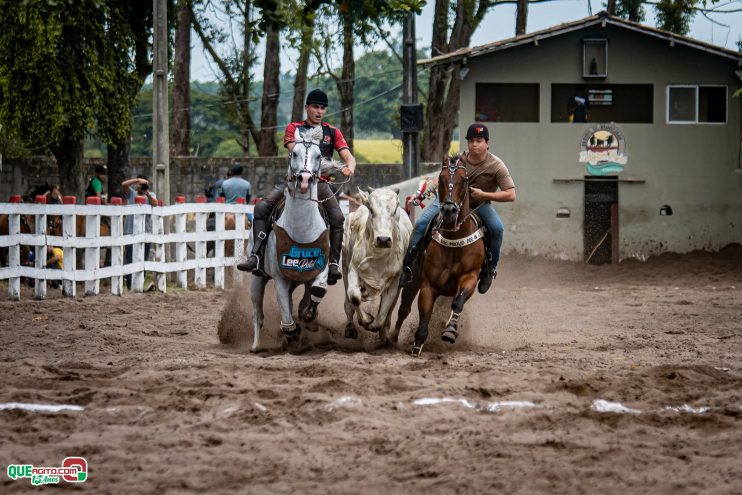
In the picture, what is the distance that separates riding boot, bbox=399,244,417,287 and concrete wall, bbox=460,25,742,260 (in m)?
14.8

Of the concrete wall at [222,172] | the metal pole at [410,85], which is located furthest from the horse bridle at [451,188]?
the concrete wall at [222,172]

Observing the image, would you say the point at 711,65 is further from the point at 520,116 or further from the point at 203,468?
the point at 203,468

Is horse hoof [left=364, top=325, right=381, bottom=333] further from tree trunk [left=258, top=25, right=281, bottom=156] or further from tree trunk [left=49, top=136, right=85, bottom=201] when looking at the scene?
tree trunk [left=258, top=25, right=281, bottom=156]

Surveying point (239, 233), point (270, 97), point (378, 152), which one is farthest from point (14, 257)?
point (378, 152)

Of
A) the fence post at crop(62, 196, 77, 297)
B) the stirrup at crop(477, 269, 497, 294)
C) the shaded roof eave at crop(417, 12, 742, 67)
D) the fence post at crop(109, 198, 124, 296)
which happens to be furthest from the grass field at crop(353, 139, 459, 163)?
the stirrup at crop(477, 269, 497, 294)

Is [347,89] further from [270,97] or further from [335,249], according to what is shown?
[335,249]

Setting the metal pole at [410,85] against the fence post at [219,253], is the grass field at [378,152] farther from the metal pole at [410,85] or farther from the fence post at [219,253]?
the fence post at [219,253]

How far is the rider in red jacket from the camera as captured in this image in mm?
10693

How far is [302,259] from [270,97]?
29953 mm

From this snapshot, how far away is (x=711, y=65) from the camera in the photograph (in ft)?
Result: 83.9

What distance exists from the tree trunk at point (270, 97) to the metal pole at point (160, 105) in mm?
20513

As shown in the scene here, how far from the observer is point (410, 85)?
83.6ft

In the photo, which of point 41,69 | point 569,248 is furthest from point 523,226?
point 41,69

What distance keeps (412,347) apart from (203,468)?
524 centimetres
